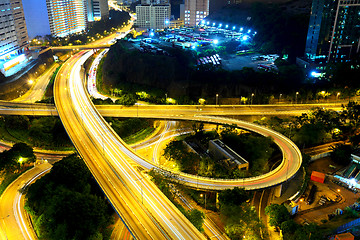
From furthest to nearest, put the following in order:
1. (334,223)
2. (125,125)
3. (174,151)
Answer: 1. (125,125)
2. (174,151)
3. (334,223)

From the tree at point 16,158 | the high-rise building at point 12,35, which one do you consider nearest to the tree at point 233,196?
the tree at point 16,158

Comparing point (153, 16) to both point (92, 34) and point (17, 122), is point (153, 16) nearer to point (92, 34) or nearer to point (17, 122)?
point (92, 34)

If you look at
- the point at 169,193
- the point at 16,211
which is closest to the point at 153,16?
the point at 169,193

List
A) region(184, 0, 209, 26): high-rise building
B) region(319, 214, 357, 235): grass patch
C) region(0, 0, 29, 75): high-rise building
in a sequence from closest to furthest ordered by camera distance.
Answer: region(319, 214, 357, 235): grass patch → region(0, 0, 29, 75): high-rise building → region(184, 0, 209, 26): high-rise building

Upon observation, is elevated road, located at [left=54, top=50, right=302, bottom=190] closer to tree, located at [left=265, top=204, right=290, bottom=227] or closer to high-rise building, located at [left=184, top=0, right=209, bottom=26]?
tree, located at [left=265, top=204, right=290, bottom=227]

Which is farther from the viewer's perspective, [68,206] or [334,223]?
[334,223]

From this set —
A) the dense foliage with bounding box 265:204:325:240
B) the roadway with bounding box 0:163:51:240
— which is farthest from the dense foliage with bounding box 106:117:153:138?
the dense foliage with bounding box 265:204:325:240

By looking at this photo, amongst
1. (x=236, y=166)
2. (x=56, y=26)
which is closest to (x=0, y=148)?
(x=236, y=166)
